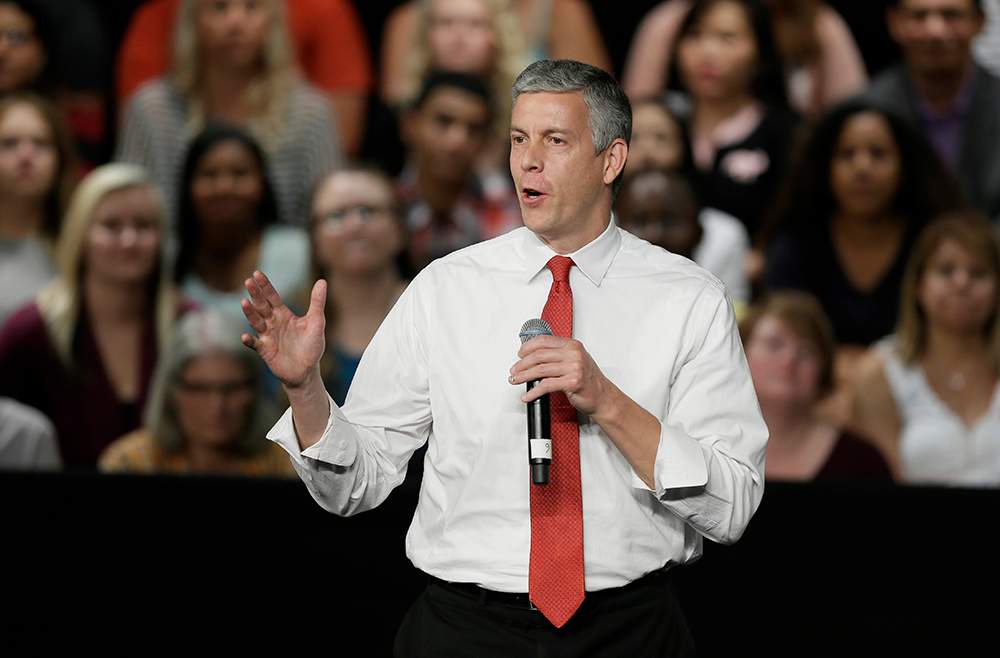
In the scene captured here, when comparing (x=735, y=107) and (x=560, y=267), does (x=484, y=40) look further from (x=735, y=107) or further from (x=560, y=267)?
(x=560, y=267)

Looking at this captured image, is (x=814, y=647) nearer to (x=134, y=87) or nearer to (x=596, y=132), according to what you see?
(x=596, y=132)

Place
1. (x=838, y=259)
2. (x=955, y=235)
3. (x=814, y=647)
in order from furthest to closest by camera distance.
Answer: (x=838, y=259), (x=955, y=235), (x=814, y=647)

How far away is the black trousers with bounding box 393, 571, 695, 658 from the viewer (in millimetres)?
1976

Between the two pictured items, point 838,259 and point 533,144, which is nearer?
point 533,144

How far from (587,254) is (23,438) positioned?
2239 mm

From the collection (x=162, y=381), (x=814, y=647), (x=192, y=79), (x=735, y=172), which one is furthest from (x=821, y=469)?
(x=192, y=79)

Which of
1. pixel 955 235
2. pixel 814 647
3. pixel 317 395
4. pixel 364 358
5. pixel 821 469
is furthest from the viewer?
pixel 955 235

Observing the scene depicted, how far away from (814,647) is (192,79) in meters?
2.59

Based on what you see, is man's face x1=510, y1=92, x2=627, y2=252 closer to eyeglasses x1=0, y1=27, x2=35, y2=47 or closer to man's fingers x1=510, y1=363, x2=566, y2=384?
man's fingers x1=510, y1=363, x2=566, y2=384

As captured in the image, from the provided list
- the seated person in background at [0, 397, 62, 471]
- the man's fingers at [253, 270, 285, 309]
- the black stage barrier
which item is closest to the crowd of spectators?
the seated person in background at [0, 397, 62, 471]

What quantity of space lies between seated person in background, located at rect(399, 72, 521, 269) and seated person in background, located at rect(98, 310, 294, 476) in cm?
82

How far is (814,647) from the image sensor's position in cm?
323

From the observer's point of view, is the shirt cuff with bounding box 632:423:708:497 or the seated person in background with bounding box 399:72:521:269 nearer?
the shirt cuff with bounding box 632:423:708:497

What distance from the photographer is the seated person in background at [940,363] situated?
156 inches
